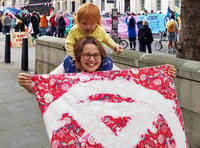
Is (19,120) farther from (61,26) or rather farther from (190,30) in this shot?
(61,26)

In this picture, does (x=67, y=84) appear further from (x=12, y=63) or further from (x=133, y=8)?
(x=133, y=8)

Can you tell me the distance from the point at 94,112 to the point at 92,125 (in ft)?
0.28

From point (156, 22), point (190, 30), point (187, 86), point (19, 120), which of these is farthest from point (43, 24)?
point (187, 86)

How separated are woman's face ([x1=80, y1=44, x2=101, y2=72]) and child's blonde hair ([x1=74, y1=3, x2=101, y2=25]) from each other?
29 centimetres

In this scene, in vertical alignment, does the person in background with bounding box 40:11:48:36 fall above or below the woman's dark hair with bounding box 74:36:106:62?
above

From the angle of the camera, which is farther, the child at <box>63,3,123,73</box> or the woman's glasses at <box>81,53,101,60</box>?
the child at <box>63,3,123,73</box>

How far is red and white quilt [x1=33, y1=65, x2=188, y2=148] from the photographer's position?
1.94 metres

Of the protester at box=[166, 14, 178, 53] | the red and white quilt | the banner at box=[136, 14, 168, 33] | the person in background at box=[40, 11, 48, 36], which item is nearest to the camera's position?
the red and white quilt

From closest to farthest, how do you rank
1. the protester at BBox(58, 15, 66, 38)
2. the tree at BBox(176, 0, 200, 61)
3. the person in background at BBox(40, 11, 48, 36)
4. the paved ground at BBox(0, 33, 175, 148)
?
1. the paved ground at BBox(0, 33, 175, 148)
2. the tree at BBox(176, 0, 200, 61)
3. the protester at BBox(58, 15, 66, 38)
4. the person in background at BBox(40, 11, 48, 36)

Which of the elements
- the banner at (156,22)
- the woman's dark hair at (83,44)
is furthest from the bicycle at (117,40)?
the woman's dark hair at (83,44)

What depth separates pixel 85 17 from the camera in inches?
98.8

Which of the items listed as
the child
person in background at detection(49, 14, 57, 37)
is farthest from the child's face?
person in background at detection(49, 14, 57, 37)

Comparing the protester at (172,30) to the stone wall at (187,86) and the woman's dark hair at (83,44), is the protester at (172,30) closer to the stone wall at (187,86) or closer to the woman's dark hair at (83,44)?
the stone wall at (187,86)

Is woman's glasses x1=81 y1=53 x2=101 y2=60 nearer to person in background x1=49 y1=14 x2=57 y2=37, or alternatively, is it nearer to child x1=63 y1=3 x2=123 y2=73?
child x1=63 y1=3 x2=123 y2=73
